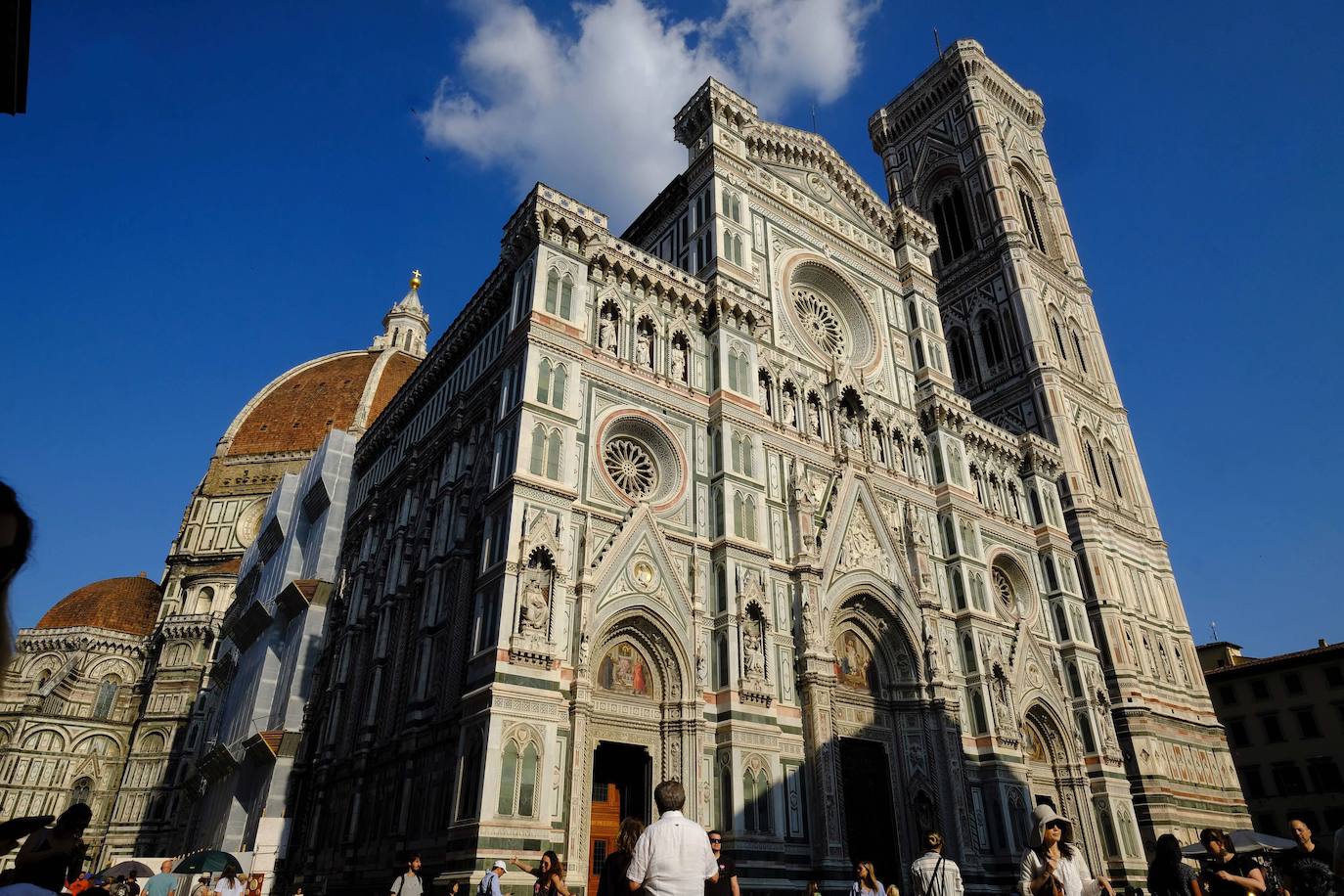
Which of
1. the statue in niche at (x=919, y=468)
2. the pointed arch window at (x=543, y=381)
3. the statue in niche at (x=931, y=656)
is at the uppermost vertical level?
the statue in niche at (x=919, y=468)

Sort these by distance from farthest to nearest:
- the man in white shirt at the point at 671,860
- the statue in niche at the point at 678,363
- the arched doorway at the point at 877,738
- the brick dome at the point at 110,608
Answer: the brick dome at the point at 110,608 → the statue in niche at the point at 678,363 → the arched doorway at the point at 877,738 → the man in white shirt at the point at 671,860

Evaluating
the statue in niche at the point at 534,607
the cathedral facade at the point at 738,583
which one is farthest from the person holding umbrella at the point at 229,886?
the statue in niche at the point at 534,607

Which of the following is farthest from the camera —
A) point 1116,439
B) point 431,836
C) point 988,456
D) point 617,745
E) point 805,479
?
point 1116,439

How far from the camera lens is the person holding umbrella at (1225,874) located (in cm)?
838

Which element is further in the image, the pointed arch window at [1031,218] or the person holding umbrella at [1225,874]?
the pointed arch window at [1031,218]

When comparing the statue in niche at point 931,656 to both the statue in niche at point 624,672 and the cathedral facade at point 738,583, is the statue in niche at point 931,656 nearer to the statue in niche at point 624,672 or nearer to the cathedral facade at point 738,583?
the cathedral facade at point 738,583

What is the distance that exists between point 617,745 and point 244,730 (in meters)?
20.9

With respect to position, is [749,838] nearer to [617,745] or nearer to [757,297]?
[617,745]

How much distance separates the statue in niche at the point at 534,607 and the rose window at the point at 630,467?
4.42 metres

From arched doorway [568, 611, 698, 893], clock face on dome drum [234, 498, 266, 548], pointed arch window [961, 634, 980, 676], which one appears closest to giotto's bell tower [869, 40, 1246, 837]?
pointed arch window [961, 634, 980, 676]

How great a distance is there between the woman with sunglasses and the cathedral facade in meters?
12.8

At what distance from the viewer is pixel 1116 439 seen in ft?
149

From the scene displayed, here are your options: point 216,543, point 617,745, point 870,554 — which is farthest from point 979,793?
point 216,543

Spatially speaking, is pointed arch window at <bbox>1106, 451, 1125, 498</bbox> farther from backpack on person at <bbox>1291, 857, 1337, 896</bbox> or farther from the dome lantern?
the dome lantern
